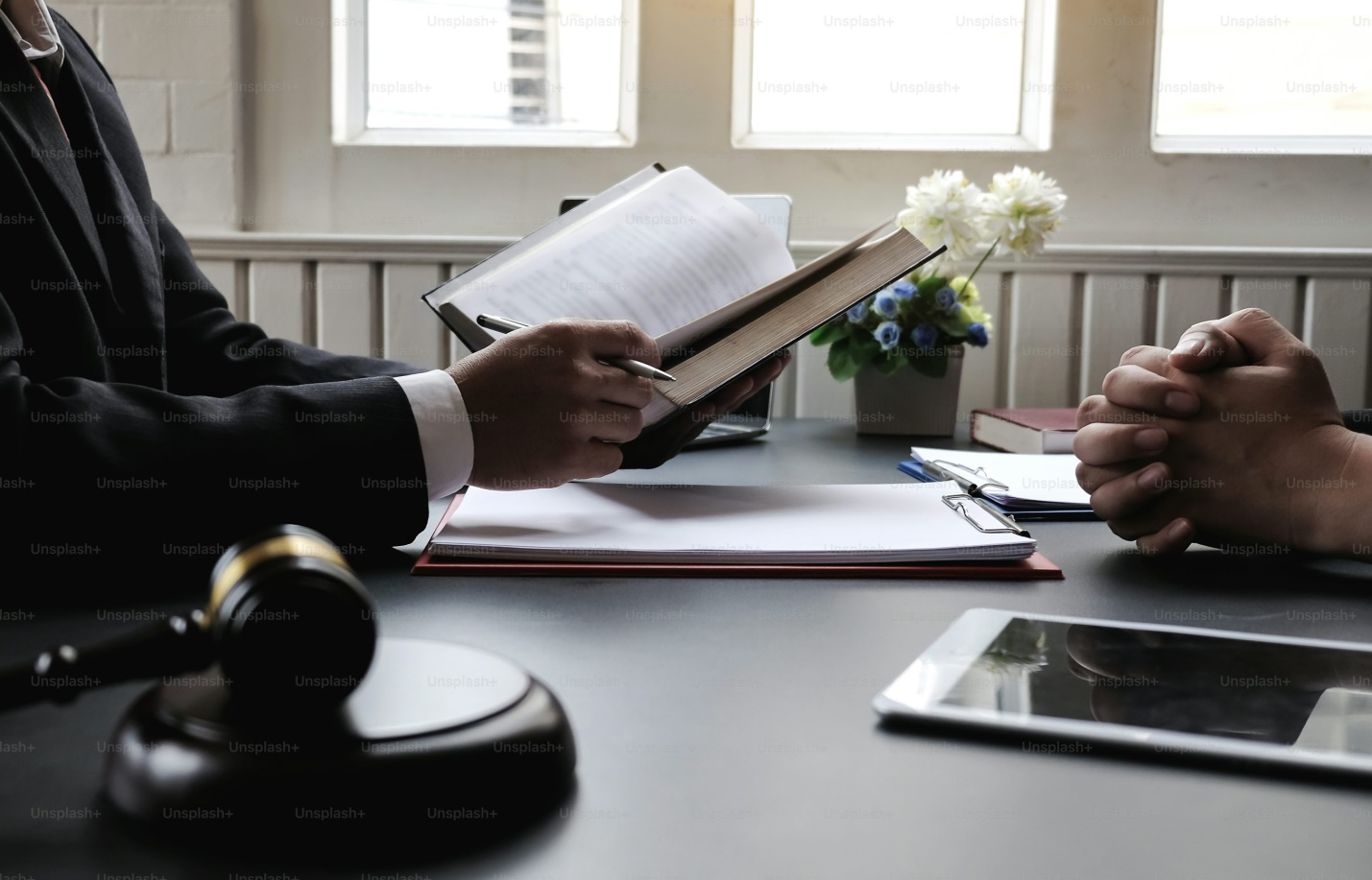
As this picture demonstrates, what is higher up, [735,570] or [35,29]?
[35,29]

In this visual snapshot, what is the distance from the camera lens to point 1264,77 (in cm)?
192

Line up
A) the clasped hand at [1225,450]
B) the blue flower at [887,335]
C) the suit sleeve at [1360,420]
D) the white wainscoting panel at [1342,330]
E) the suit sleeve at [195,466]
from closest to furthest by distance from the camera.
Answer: the suit sleeve at [195,466] → the clasped hand at [1225,450] → the suit sleeve at [1360,420] → the blue flower at [887,335] → the white wainscoting panel at [1342,330]

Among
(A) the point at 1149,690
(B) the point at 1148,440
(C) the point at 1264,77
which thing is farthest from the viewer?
(C) the point at 1264,77

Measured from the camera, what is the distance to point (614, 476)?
106cm

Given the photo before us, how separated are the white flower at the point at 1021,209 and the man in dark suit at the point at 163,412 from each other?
56 centimetres

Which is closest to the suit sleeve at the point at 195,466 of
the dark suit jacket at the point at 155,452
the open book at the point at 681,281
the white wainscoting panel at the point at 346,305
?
the dark suit jacket at the point at 155,452

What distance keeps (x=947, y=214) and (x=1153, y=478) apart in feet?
2.29

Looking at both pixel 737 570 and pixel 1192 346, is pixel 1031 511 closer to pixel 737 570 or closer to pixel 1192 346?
pixel 1192 346

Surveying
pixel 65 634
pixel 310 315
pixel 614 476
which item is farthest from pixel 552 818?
pixel 310 315

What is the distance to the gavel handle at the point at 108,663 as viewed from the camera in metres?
0.33

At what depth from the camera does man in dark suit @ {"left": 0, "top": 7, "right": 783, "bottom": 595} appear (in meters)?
0.69

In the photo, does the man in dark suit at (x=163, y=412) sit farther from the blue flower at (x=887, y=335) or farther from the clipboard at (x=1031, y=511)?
the blue flower at (x=887, y=335)

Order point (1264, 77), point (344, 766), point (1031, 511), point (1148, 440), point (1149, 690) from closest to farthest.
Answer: point (344, 766) < point (1149, 690) < point (1148, 440) < point (1031, 511) < point (1264, 77)

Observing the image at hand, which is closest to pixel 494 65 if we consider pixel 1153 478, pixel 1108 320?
pixel 1108 320
